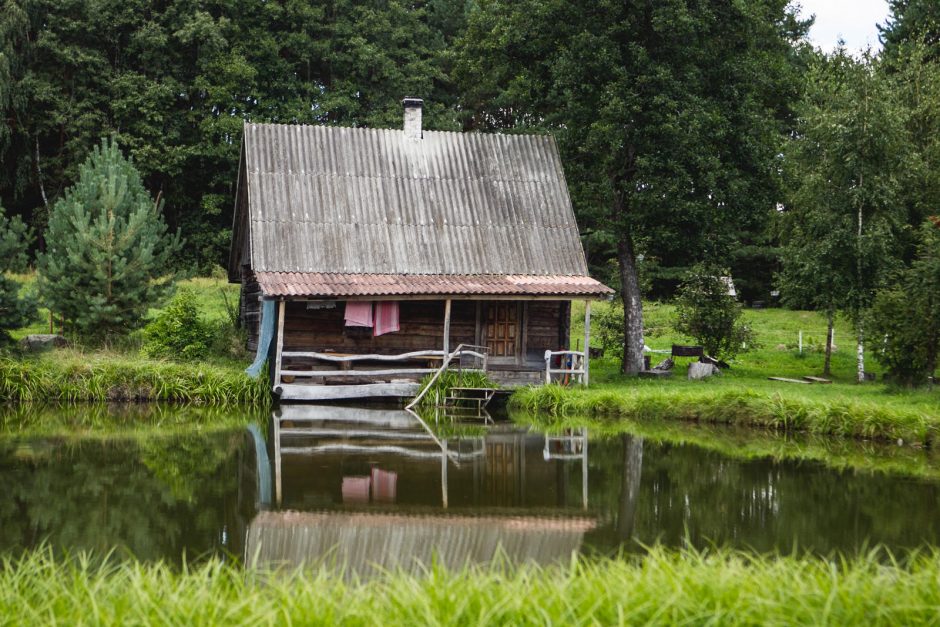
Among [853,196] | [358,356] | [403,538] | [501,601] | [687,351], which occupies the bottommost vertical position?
[403,538]

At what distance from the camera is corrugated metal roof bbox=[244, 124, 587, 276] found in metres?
20.5

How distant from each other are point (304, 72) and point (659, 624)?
3489cm

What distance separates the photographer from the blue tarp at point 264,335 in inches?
754

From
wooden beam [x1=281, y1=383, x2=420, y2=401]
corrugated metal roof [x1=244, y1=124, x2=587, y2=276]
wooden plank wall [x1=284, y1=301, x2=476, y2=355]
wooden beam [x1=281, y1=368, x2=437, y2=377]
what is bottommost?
wooden beam [x1=281, y1=383, x2=420, y2=401]

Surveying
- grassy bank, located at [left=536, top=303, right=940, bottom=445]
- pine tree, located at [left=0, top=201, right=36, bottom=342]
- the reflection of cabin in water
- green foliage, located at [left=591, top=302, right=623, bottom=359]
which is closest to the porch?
grassy bank, located at [left=536, top=303, right=940, bottom=445]

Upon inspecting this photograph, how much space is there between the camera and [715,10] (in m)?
22.2

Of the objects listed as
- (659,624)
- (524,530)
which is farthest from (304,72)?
(659,624)

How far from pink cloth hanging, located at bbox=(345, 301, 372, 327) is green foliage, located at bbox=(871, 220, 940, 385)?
9645 millimetres

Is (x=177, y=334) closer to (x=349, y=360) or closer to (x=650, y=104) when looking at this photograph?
(x=349, y=360)

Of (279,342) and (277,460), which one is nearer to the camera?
(277,460)

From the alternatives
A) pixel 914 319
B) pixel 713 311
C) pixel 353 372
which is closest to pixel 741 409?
pixel 914 319

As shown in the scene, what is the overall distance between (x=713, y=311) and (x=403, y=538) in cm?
1525

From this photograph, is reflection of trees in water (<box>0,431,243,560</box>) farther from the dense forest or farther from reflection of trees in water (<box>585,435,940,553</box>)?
the dense forest

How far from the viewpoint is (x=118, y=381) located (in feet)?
60.6
